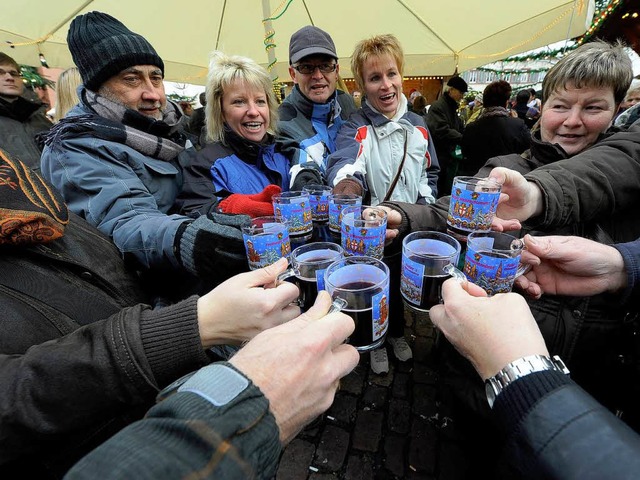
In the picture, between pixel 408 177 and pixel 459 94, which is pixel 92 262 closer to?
pixel 408 177

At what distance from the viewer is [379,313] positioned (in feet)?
4.27

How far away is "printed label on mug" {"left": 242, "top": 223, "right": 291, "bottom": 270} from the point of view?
1539 mm

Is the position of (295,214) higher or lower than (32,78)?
lower

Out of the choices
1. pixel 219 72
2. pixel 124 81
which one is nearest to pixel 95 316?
pixel 124 81

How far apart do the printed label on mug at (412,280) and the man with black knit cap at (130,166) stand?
34.3 inches

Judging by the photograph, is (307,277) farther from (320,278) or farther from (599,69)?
(599,69)

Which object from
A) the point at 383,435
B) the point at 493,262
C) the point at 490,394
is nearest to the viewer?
the point at 490,394

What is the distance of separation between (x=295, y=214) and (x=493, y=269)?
1.13 metres

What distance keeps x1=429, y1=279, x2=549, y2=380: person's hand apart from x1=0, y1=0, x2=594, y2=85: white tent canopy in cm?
393

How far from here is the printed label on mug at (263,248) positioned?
1.54m

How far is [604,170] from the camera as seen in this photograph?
1798 millimetres

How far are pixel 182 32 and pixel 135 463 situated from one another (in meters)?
6.22

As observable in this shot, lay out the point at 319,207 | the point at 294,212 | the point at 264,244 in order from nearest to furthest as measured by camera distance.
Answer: the point at 264,244 < the point at 294,212 < the point at 319,207

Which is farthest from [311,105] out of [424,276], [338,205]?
[424,276]
